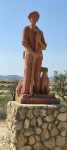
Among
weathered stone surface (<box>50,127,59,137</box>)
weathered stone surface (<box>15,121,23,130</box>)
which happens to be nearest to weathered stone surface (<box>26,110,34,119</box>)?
weathered stone surface (<box>15,121,23,130</box>)

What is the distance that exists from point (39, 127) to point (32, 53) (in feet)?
5.86

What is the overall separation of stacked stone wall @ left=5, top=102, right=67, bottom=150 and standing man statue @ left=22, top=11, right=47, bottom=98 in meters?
0.57

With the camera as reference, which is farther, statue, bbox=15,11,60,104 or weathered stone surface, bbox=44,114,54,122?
statue, bbox=15,11,60,104

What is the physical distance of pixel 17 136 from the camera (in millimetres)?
6387

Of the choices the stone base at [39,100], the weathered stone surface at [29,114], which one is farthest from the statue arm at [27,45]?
the weathered stone surface at [29,114]

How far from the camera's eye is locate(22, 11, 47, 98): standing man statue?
6.91 metres

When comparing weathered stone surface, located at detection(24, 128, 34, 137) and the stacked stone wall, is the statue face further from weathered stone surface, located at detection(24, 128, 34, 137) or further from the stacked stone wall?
weathered stone surface, located at detection(24, 128, 34, 137)

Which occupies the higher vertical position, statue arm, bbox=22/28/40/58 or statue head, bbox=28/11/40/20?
statue head, bbox=28/11/40/20

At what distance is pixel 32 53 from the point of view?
6.91 m

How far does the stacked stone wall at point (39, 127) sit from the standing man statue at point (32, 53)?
0.57 meters

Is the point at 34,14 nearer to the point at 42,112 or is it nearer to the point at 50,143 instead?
the point at 42,112

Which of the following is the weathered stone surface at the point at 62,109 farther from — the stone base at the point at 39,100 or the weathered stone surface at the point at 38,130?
the weathered stone surface at the point at 38,130

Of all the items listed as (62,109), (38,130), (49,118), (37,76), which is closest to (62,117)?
(62,109)

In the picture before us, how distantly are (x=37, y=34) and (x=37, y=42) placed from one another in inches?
7.8
